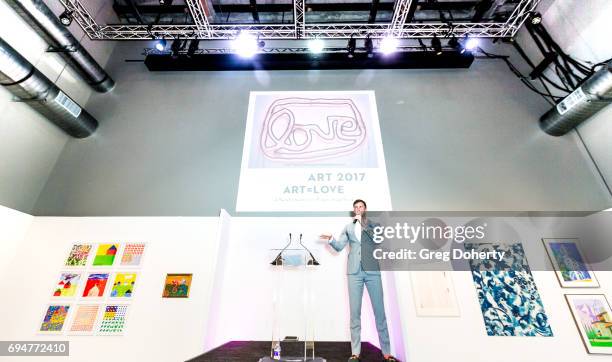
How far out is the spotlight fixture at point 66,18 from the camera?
11.9 feet

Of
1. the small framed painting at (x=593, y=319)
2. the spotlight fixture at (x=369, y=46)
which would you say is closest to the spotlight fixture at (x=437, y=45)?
the spotlight fixture at (x=369, y=46)

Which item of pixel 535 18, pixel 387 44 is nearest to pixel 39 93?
pixel 387 44

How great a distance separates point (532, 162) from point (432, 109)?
1.64m

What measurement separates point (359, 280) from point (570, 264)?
252 centimetres

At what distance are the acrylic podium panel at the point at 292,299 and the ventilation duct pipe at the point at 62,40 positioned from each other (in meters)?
Result: 4.26

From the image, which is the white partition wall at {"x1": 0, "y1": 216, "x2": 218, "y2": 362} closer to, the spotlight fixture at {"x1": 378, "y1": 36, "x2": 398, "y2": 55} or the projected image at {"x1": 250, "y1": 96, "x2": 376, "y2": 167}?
the projected image at {"x1": 250, "y1": 96, "x2": 376, "y2": 167}

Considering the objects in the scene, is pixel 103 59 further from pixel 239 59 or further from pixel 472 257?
pixel 472 257

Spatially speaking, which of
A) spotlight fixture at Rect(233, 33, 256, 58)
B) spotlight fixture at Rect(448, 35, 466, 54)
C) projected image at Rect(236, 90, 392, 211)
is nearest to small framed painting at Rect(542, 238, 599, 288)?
projected image at Rect(236, 90, 392, 211)

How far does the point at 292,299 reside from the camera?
306 cm

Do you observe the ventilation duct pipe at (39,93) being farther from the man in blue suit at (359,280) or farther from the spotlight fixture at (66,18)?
the man in blue suit at (359,280)

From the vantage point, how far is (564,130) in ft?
13.2

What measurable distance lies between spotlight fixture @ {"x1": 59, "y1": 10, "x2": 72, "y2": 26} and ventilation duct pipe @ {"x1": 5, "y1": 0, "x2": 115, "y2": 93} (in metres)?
0.17

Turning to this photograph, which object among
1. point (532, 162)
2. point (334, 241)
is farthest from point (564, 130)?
point (334, 241)

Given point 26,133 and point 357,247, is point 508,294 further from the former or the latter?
point 26,133
